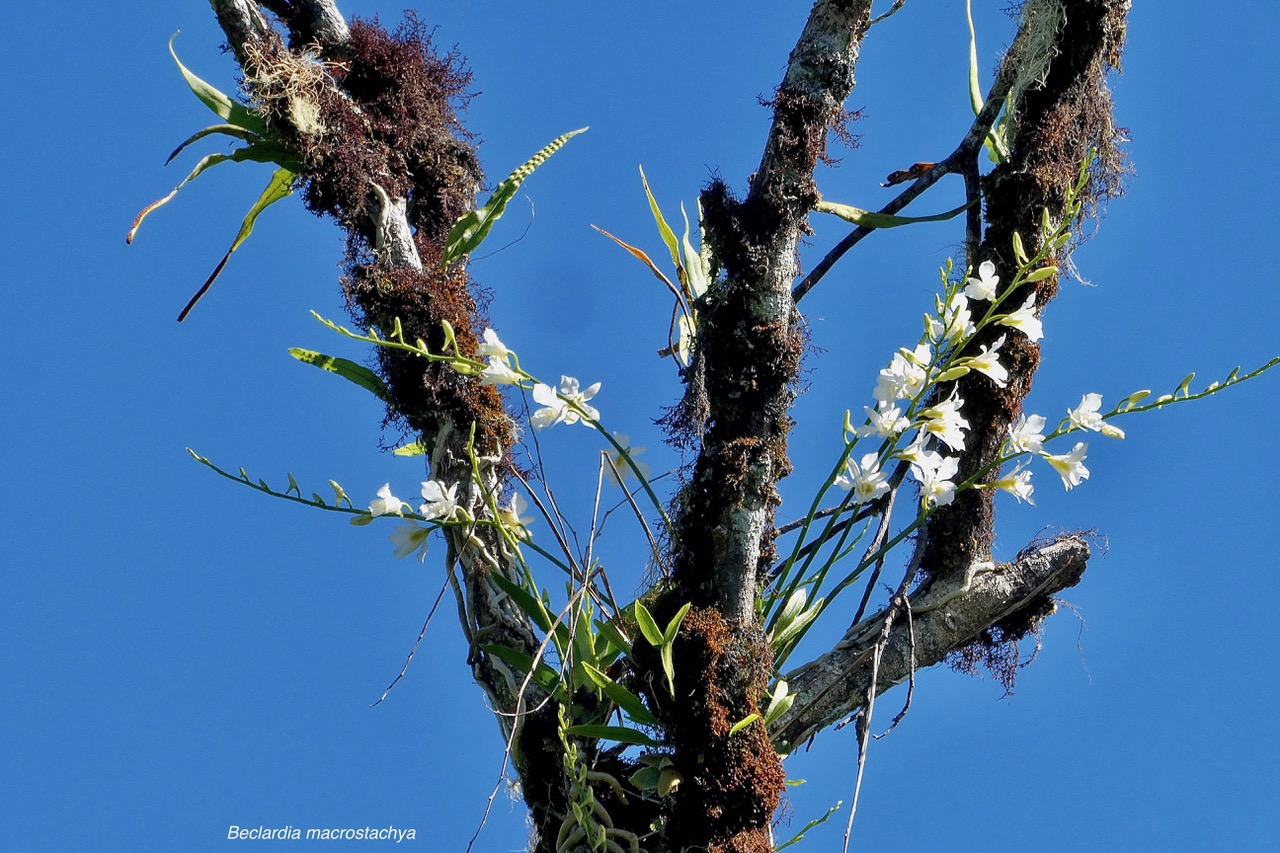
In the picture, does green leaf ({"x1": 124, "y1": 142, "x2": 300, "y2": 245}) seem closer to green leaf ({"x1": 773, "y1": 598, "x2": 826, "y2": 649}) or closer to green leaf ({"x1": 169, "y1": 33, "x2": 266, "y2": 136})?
green leaf ({"x1": 169, "y1": 33, "x2": 266, "y2": 136})

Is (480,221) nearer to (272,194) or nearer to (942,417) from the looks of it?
(272,194)

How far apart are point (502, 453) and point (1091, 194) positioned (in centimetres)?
121

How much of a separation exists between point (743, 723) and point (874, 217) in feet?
2.98

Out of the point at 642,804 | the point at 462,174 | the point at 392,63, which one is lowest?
the point at 642,804

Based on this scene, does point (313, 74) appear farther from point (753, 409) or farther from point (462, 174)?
point (753, 409)

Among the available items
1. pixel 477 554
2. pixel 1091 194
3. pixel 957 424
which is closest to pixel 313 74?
pixel 477 554

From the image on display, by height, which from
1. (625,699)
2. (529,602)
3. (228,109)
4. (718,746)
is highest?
(228,109)

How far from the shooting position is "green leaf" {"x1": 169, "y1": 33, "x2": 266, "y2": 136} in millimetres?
2340

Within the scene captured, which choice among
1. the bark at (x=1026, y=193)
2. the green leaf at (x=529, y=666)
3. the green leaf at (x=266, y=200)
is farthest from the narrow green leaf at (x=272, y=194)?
the bark at (x=1026, y=193)

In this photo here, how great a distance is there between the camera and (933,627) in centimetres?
227

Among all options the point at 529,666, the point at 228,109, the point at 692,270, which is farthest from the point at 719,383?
the point at 228,109

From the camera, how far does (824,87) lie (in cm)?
216

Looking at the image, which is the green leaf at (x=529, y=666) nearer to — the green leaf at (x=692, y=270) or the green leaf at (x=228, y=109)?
the green leaf at (x=692, y=270)

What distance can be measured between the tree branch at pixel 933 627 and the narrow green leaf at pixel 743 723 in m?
0.19
